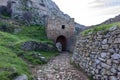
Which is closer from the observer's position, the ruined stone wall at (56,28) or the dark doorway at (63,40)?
the ruined stone wall at (56,28)

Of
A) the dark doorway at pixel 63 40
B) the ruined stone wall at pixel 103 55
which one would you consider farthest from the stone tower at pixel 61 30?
the ruined stone wall at pixel 103 55

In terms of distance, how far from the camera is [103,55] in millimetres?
7801

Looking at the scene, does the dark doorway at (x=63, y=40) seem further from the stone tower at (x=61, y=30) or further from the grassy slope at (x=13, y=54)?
the grassy slope at (x=13, y=54)

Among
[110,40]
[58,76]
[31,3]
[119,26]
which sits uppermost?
[31,3]

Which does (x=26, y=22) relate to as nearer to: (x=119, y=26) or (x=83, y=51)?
(x=83, y=51)

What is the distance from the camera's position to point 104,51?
776 cm

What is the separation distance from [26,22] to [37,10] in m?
5.19

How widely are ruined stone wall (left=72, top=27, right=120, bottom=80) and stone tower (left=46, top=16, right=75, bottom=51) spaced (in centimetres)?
1528

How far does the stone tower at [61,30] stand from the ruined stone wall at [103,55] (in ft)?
50.1

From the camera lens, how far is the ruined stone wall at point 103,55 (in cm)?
674

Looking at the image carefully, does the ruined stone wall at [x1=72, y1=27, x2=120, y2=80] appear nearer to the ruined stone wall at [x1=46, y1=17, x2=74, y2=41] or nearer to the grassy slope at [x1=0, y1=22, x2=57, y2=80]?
the grassy slope at [x1=0, y1=22, x2=57, y2=80]

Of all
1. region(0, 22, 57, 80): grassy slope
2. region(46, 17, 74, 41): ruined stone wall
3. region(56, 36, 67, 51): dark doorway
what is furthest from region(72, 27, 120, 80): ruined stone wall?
region(56, 36, 67, 51): dark doorway

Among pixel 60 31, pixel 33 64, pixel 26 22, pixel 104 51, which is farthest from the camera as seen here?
pixel 26 22

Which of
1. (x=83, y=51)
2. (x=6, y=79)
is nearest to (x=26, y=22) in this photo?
(x=83, y=51)
